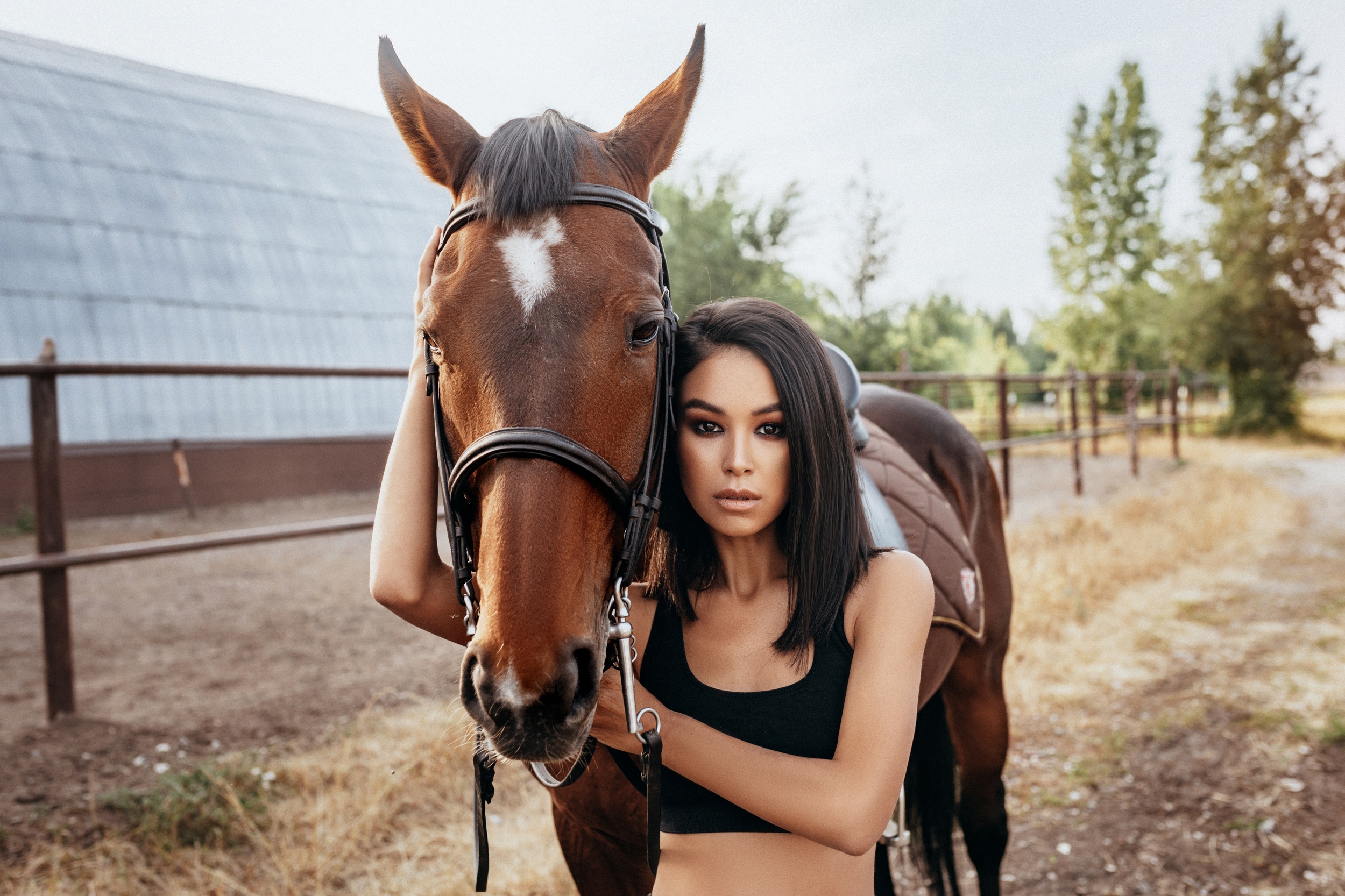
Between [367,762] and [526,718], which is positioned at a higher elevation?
[526,718]

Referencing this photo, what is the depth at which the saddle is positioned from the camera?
2.00 m

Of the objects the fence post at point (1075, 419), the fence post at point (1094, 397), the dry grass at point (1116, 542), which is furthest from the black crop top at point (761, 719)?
the fence post at point (1094, 397)

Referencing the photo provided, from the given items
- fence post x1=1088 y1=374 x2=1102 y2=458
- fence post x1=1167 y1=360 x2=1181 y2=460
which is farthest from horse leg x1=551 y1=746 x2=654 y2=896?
fence post x1=1167 y1=360 x2=1181 y2=460

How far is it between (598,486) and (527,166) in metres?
0.50

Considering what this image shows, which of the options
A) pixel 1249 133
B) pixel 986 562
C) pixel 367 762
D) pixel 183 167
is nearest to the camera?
pixel 986 562

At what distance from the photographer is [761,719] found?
3.85ft

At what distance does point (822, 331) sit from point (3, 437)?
11075 millimetres

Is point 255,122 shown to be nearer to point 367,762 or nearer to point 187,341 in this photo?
point 187,341

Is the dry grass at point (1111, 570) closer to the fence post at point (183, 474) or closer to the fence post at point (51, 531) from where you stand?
the fence post at point (51, 531)

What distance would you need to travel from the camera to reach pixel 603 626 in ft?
3.30

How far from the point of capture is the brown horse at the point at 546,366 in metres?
0.90

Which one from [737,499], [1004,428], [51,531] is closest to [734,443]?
[737,499]

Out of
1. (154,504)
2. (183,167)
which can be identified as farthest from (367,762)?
(183,167)

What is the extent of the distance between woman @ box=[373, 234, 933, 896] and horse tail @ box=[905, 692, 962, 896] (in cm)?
131
